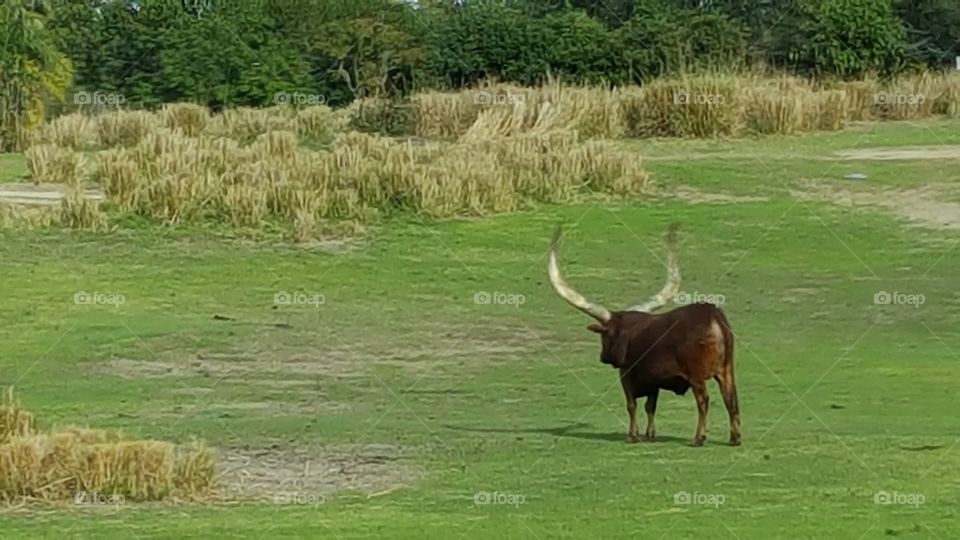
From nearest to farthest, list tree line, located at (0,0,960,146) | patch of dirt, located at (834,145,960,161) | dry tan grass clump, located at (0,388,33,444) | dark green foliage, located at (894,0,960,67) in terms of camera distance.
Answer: dry tan grass clump, located at (0,388,33,444)
patch of dirt, located at (834,145,960,161)
tree line, located at (0,0,960,146)
dark green foliage, located at (894,0,960,67)

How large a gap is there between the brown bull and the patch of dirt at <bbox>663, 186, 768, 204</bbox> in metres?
12.6

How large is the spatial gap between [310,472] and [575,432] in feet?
6.44

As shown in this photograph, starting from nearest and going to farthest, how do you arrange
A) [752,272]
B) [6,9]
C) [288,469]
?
[288,469] → [752,272] → [6,9]

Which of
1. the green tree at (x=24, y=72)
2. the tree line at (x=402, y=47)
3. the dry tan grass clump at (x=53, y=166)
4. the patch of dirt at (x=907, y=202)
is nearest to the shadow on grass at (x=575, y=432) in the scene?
the patch of dirt at (x=907, y=202)

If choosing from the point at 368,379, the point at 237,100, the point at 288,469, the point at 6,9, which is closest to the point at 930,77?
the point at 237,100

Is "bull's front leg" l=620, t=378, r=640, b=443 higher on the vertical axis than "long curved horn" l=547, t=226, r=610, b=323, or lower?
lower

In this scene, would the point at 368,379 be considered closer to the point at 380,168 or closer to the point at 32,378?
the point at 32,378

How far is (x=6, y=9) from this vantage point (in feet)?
98.3

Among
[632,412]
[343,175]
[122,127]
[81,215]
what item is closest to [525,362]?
[632,412]

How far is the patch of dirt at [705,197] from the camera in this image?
2530 centimetres

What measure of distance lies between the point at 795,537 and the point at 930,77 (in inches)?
1087

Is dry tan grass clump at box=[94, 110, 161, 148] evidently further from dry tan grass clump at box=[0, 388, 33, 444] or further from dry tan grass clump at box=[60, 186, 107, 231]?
dry tan grass clump at box=[0, 388, 33, 444]

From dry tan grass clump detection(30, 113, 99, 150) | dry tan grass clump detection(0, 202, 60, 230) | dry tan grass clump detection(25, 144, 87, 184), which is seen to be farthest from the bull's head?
dry tan grass clump detection(30, 113, 99, 150)

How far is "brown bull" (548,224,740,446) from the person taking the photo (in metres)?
12.0
